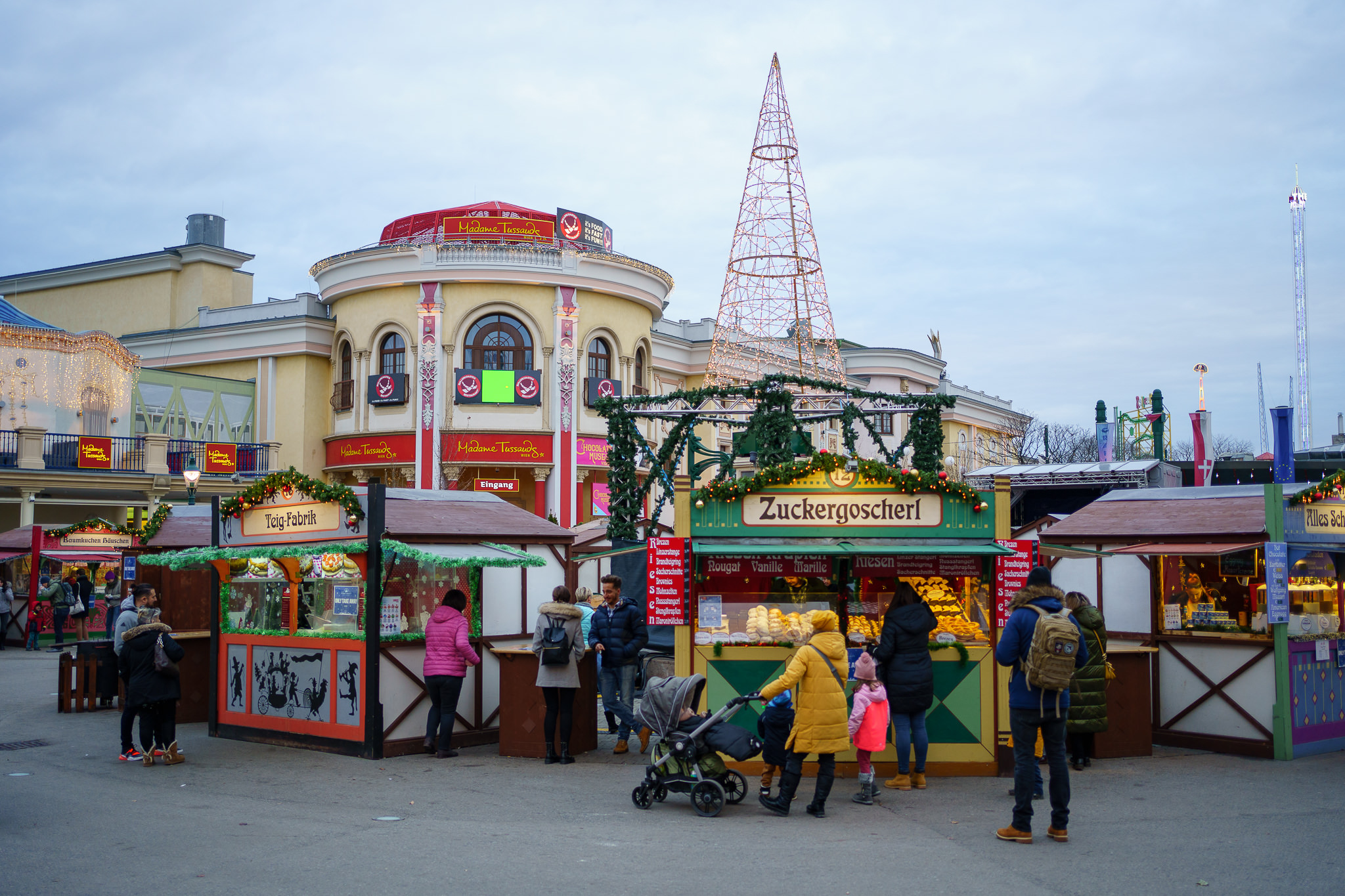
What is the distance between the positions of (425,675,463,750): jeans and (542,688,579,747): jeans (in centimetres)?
90

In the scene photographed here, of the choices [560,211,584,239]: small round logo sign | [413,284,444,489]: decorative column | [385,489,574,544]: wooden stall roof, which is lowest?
[385,489,574,544]: wooden stall roof

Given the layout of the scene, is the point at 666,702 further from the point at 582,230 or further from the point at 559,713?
the point at 582,230

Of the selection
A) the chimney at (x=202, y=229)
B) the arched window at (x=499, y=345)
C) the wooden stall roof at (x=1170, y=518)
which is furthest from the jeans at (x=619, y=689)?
the chimney at (x=202, y=229)

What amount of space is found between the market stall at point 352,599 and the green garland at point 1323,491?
7.79 meters

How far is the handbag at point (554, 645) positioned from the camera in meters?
11.2

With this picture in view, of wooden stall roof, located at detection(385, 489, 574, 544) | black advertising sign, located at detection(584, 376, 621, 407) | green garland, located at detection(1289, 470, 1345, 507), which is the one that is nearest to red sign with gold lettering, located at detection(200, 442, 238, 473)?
black advertising sign, located at detection(584, 376, 621, 407)

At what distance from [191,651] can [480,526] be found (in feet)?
15.3

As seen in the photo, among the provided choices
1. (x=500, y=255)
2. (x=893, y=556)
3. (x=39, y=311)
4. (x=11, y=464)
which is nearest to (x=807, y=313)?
(x=500, y=255)

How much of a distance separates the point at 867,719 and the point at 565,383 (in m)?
26.4

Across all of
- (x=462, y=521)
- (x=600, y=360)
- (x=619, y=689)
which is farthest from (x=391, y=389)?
(x=619, y=689)

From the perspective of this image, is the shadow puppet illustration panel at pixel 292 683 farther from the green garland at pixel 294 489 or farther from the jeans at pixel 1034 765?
the jeans at pixel 1034 765

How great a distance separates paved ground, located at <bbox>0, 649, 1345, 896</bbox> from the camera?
7.02 m

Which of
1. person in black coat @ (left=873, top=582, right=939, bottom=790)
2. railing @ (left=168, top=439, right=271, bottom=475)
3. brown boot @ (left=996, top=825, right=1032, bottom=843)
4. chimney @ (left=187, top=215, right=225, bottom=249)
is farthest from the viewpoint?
chimney @ (left=187, top=215, right=225, bottom=249)

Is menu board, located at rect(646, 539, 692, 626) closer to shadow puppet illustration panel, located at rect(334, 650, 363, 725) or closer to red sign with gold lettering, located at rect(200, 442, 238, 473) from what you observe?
shadow puppet illustration panel, located at rect(334, 650, 363, 725)
